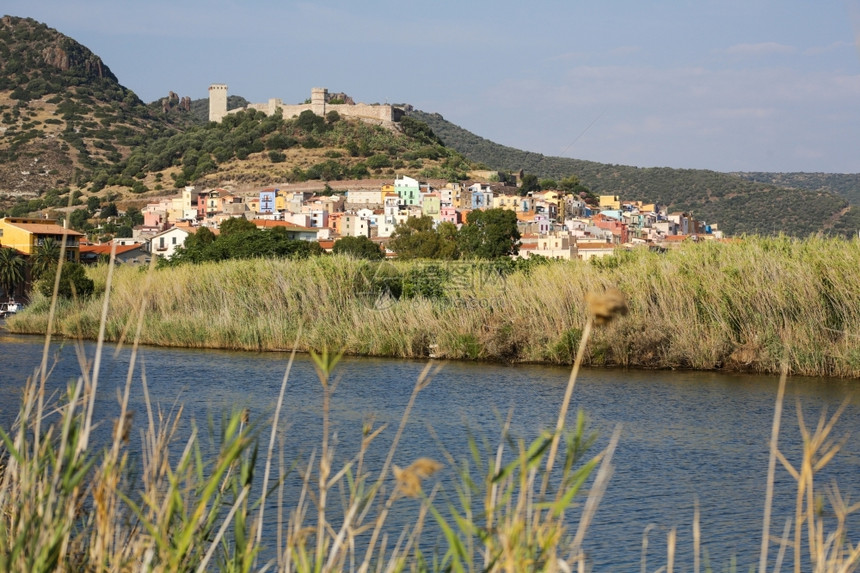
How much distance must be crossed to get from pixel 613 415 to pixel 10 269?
33.8 meters

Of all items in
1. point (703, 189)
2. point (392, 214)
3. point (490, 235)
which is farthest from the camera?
point (703, 189)

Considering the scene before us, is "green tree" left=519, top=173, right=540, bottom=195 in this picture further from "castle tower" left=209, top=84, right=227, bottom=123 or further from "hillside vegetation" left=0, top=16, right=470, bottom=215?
"castle tower" left=209, top=84, right=227, bottom=123

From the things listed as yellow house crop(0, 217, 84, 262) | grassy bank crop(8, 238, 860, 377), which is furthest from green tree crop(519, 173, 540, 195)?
grassy bank crop(8, 238, 860, 377)

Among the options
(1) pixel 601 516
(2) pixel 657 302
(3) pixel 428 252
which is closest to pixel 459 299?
(2) pixel 657 302

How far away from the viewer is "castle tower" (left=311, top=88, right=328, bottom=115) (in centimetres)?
12544

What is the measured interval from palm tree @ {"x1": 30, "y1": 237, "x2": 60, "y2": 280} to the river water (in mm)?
21061

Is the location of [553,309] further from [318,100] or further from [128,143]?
[318,100]

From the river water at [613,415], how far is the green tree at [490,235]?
36.5m

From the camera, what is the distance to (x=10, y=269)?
4159 centimetres

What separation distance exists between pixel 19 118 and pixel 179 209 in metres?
28.6

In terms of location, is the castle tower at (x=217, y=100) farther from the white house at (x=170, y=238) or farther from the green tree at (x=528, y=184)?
the white house at (x=170, y=238)

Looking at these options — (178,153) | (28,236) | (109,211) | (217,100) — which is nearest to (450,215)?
(109,211)

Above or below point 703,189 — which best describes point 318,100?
above

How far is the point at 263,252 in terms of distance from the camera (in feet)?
116
